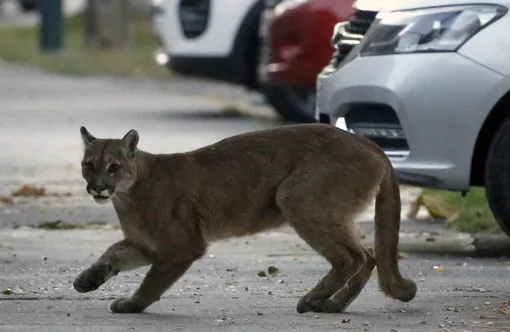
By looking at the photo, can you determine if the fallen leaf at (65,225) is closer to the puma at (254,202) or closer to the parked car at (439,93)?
the parked car at (439,93)

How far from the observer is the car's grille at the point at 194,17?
16.7m

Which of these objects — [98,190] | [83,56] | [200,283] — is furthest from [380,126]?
[83,56]

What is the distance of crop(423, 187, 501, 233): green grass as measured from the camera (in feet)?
30.7

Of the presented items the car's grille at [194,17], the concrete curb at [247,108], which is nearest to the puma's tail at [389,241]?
the concrete curb at [247,108]

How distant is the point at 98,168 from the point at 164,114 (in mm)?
10690

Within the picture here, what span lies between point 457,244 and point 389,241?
223 cm

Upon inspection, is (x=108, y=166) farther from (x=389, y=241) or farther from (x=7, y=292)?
(x=389, y=241)

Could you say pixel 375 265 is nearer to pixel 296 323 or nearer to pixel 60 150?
pixel 296 323

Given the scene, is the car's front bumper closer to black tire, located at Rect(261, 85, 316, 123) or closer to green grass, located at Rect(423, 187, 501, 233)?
green grass, located at Rect(423, 187, 501, 233)

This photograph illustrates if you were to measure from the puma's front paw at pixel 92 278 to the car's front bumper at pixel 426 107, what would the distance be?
7.52 feet

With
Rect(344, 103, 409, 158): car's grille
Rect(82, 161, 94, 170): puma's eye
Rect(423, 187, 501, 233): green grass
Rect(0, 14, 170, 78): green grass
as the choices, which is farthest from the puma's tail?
Rect(0, 14, 170, 78): green grass

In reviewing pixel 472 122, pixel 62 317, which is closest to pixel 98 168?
pixel 62 317

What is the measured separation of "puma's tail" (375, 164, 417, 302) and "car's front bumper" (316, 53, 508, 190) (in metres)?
1.43

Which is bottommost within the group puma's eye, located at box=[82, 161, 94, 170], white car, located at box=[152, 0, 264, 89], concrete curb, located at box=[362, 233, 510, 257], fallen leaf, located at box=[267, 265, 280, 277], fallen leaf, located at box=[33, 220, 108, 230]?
white car, located at box=[152, 0, 264, 89]
